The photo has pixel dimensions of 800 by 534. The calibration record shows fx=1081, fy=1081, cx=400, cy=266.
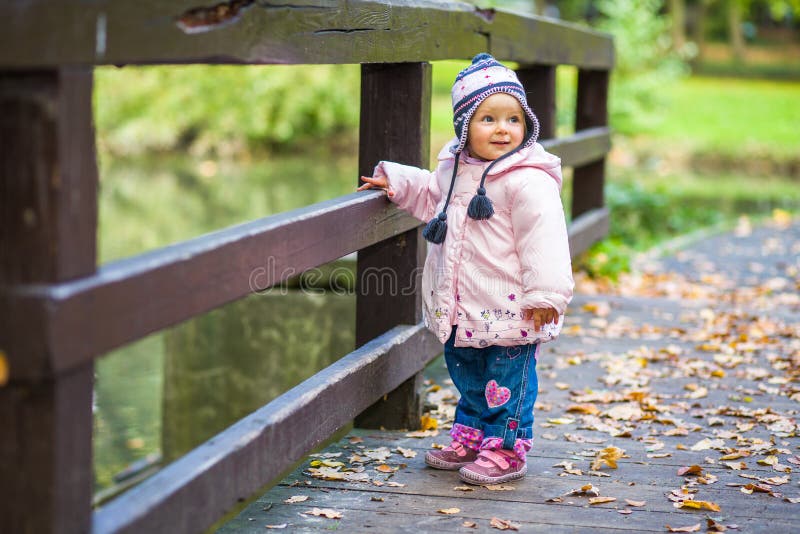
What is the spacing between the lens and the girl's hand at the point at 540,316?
10.6 ft

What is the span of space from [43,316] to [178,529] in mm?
679

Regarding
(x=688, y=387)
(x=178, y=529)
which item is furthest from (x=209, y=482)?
(x=688, y=387)

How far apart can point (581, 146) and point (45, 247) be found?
5.19m

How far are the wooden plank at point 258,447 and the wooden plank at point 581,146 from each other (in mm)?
2235

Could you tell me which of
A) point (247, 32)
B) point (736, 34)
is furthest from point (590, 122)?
point (736, 34)

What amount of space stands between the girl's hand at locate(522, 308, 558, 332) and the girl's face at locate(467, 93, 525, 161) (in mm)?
495

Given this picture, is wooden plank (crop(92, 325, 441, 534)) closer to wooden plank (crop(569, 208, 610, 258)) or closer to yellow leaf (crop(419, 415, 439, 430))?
yellow leaf (crop(419, 415, 439, 430))

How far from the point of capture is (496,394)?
3420mm

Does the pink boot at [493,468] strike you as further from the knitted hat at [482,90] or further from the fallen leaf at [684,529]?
the knitted hat at [482,90]

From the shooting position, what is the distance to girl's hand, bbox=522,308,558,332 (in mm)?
3227

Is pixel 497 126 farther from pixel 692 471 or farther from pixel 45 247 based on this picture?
pixel 45 247

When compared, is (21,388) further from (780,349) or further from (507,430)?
(780,349)

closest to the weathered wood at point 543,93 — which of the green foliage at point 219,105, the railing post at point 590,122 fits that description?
the railing post at point 590,122

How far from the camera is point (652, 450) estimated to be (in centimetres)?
383
